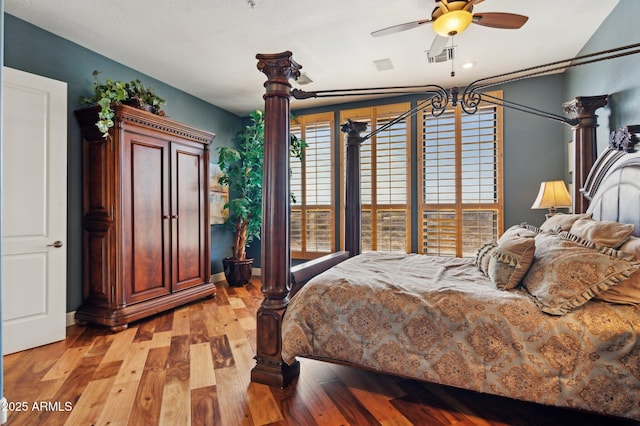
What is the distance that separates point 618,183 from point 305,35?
9.13 feet

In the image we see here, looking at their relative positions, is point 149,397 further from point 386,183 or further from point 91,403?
point 386,183

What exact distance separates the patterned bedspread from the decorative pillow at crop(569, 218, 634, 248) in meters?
0.38

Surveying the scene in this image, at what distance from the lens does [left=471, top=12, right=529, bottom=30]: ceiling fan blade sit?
2.18 metres

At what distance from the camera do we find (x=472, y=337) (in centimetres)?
169

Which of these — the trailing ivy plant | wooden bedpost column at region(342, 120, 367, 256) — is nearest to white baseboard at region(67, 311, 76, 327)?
the trailing ivy plant

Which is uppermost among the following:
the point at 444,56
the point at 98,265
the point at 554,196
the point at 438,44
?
the point at 444,56

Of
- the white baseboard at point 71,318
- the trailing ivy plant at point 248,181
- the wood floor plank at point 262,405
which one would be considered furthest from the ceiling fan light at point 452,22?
the white baseboard at point 71,318

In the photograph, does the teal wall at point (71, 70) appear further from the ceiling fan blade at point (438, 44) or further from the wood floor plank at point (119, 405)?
the ceiling fan blade at point (438, 44)

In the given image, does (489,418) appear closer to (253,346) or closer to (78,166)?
(253,346)

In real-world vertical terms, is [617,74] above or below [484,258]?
above

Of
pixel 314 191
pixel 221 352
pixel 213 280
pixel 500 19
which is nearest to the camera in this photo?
pixel 500 19

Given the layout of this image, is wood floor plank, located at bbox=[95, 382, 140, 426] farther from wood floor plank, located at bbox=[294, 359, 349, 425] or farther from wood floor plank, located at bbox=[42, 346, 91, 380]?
wood floor plank, located at bbox=[294, 359, 349, 425]

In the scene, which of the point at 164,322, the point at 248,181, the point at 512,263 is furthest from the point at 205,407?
the point at 248,181

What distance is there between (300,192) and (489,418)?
397 centimetres
